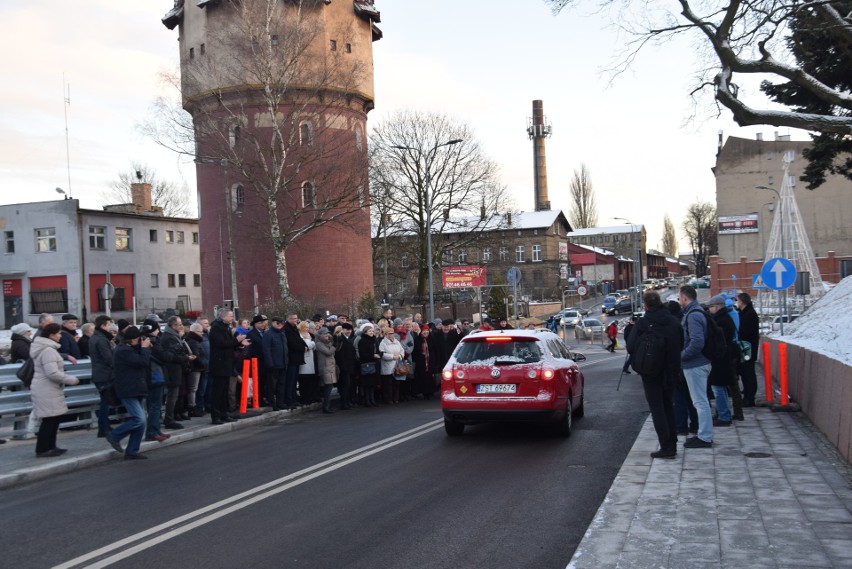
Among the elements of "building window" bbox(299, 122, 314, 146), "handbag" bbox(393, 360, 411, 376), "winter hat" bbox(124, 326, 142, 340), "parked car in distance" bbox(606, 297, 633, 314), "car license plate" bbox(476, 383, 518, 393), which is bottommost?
"parked car in distance" bbox(606, 297, 633, 314)

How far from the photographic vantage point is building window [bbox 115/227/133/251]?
53.9 metres

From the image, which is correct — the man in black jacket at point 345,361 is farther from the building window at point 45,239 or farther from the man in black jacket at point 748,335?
the building window at point 45,239

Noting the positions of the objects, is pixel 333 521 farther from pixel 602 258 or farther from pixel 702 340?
pixel 602 258

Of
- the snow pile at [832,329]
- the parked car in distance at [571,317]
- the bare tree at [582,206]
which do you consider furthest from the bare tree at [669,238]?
the snow pile at [832,329]

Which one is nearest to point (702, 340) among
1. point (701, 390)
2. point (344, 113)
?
point (701, 390)

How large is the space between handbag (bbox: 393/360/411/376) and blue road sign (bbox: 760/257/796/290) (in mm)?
7850

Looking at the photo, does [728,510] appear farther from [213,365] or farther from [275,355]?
[275,355]

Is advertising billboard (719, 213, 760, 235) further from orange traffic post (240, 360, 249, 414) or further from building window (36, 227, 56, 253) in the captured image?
orange traffic post (240, 360, 249, 414)

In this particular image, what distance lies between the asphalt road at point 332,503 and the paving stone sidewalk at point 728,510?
347 mm

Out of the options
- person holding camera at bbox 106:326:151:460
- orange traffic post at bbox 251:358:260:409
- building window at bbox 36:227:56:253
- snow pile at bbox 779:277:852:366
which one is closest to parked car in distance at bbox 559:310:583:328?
building window at bbox 36:227:56:253

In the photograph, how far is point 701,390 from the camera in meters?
9.41

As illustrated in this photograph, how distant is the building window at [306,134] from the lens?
37656 mm

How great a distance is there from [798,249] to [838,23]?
2663cm

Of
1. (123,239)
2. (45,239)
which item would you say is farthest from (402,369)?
(123,239)
